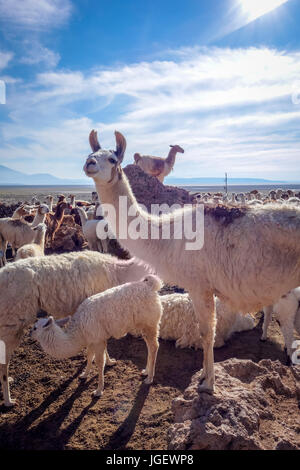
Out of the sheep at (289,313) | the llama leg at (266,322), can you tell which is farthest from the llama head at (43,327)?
the llama leg at (266,322)

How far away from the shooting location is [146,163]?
7.47 metres

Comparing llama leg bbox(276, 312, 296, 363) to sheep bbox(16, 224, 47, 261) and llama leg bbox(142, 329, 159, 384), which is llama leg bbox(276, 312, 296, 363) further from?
sheep bbox(16, 224, 47, 261)

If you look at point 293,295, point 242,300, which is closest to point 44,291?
point 242,300

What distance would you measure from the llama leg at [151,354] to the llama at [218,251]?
52.0 inches

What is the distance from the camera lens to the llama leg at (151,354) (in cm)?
465

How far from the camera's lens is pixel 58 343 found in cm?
417

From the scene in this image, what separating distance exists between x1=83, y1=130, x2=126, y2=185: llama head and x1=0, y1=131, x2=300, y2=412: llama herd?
1cm

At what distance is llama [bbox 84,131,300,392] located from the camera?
314cm

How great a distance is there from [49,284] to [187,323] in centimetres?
274

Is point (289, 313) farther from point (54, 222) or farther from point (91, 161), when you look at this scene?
point (54, 222)

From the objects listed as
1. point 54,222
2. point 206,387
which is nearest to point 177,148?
point 206,387

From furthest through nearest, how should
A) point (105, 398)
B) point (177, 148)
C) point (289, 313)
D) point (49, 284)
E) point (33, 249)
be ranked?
point (177, 148) < point (33, 249) < point (289, 313) < point (49, 284) < point (105, 398)

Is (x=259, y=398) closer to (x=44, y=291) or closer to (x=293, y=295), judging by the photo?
(x=293, y=295)
